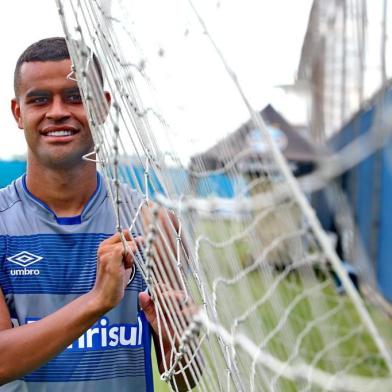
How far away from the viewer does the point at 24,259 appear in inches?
45.3

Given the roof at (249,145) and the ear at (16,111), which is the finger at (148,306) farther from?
the roof at (249,145)

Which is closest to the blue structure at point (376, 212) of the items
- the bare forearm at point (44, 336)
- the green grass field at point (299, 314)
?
the green grass field at point (299, 314)

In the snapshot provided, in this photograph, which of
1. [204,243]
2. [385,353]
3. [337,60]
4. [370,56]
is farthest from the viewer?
[204,243]

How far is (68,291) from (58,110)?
26 centimetres

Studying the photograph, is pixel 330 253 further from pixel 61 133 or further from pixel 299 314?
pixel 299 314

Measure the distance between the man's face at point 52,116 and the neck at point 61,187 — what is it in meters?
0.02

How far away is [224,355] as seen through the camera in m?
1.01

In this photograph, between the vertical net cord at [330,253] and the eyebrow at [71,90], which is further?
the eyebrow at [71,90]

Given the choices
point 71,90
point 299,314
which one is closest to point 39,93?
point 71,90

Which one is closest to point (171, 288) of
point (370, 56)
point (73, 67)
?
point (73, 67)

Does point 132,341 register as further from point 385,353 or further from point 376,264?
point 376,264

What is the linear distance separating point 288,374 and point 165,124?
2.10 feet

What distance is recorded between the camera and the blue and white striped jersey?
1142mm

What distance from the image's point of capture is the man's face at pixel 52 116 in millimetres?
1149
